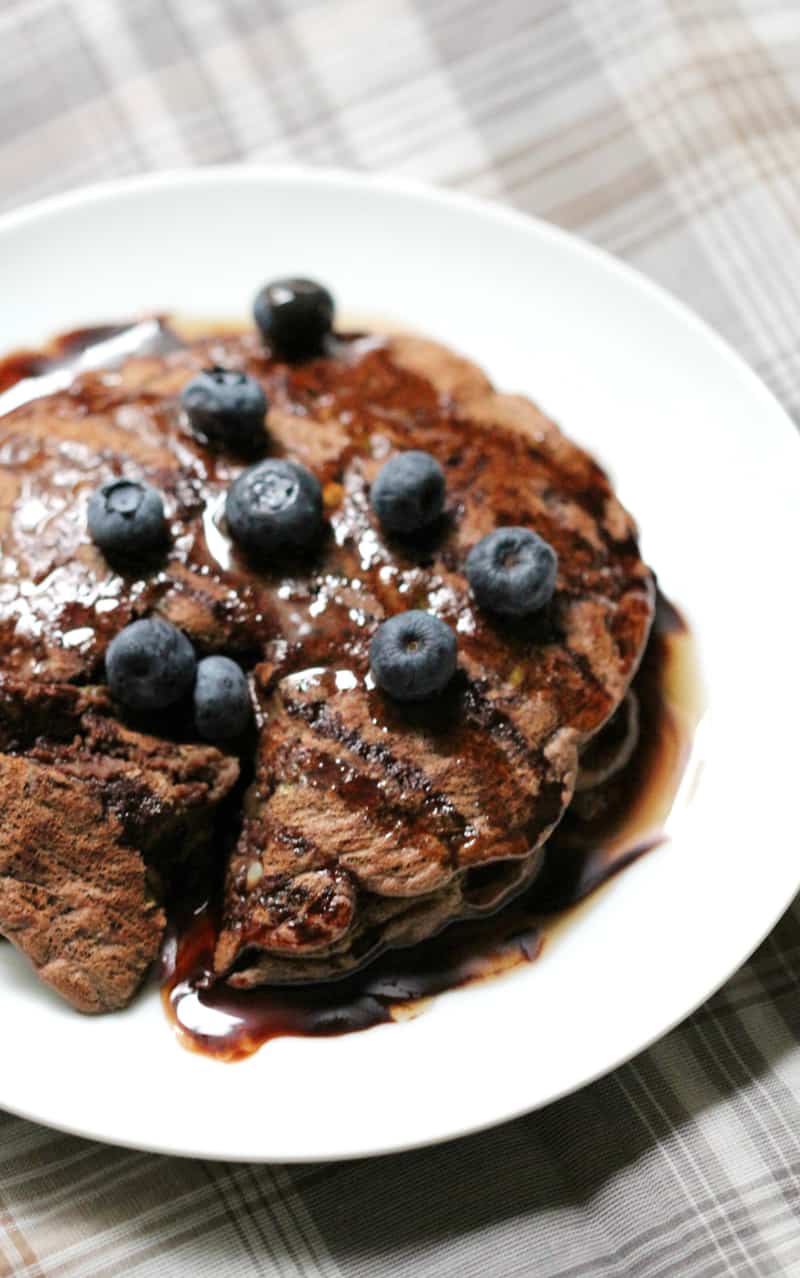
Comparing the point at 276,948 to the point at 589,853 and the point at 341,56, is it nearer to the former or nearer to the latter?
the point at 589,853

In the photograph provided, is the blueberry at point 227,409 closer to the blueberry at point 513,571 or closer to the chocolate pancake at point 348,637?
the chocolate pancake at point 348,637

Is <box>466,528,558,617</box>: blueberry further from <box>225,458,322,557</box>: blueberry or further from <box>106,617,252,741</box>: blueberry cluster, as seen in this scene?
<box>106,617,252,741</box>: blueberry cluster

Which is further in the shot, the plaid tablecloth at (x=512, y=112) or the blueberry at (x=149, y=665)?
the plaid tablecloth at (x=512, y=112)

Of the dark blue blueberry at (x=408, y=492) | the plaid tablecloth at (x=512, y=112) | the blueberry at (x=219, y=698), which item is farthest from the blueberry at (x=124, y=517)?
the plaid tablecloth at (x=512, y=112)

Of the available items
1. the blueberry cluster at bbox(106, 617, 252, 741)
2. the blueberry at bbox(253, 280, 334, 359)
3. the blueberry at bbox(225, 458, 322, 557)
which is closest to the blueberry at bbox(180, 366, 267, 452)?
the blueberry at bbox(225, 458, 322, 557)

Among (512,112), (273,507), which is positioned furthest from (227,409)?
(512,112)
